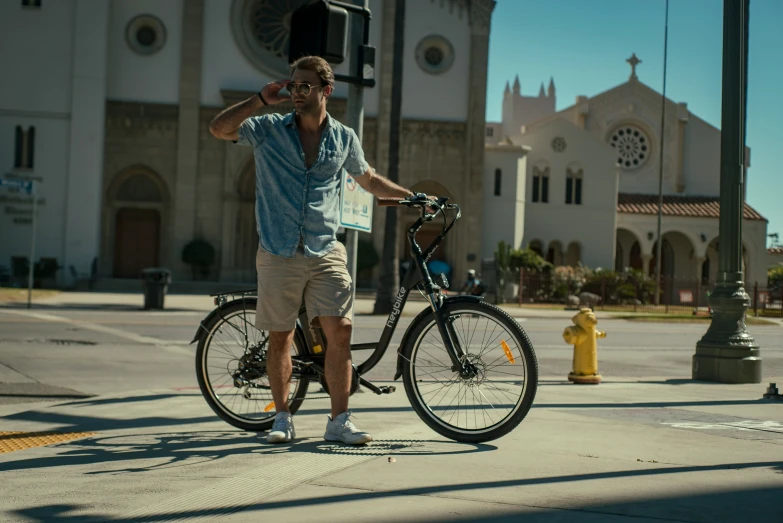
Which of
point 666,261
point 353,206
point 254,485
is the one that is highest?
point 666,261

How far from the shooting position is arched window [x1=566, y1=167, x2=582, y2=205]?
48.3 meters

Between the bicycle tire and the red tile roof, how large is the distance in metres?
46.5

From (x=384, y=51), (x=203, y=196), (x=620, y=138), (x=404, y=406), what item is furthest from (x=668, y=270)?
(x=404, y=406)

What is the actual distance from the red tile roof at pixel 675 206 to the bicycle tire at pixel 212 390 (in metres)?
46.5

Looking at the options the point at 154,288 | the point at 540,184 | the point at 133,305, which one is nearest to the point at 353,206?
the point at 154,288

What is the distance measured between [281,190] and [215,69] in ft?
118

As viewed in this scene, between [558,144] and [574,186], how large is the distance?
2.16 metres

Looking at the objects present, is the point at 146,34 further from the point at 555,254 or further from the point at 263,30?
the point at 555,254

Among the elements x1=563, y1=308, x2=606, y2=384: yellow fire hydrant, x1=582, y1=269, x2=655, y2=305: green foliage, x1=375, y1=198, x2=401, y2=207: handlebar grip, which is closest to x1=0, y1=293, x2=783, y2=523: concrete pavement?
x1=375, y1=198, x2=401, y2=207: handlebar grip

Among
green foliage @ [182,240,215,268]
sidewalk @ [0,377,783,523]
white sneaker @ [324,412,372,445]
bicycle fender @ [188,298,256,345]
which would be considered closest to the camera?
sidewalk @ [0,377,783,523]

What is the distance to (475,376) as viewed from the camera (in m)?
5.29

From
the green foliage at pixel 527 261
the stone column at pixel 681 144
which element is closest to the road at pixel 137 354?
the green foliage at pixel 527 261

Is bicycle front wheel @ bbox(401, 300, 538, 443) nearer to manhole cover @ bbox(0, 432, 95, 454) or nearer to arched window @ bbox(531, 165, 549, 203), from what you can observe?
manhole cover @ bbox(0, 432, 95, 454)

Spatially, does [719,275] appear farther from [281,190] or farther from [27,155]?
[27,155]
